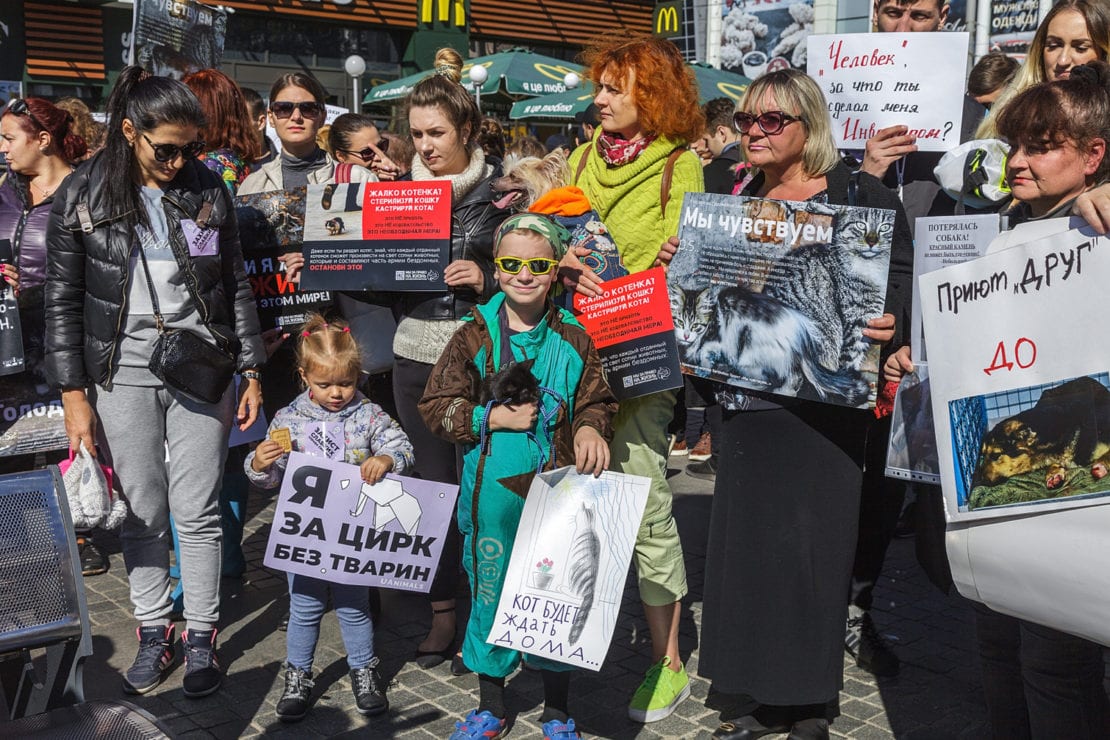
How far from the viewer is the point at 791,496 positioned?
357cm

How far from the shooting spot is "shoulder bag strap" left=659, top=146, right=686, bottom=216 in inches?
153

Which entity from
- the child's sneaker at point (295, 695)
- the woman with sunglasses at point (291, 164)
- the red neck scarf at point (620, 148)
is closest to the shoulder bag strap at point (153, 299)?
the woman with sunglasses at point (291, 164)

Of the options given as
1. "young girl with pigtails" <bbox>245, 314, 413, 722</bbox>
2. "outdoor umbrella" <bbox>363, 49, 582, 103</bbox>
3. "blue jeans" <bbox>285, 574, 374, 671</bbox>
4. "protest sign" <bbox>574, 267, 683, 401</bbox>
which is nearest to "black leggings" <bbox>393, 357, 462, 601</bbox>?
"young girl with pigtails" <bbox>245, 314, 413, 722</bbox>

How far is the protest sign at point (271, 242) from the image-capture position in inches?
185

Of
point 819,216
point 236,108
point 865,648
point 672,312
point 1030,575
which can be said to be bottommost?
point 865,648

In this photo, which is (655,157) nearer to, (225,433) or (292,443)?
(292,443)

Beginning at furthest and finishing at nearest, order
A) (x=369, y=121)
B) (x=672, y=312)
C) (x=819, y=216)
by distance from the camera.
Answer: (x=369, y=121) → (x=672, y=312) → (x=819, y=216)

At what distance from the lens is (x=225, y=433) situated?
424 cm

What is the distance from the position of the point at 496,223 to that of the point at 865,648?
7.36ft

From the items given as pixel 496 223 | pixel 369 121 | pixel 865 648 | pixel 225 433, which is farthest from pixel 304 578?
pixel 369 121

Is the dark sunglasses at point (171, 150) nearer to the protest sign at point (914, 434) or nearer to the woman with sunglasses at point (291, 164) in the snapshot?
the woman with sunglasses at point (291, 164)

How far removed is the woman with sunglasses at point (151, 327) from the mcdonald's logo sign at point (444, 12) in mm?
18291

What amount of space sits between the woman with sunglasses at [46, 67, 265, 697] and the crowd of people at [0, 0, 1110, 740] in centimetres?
1

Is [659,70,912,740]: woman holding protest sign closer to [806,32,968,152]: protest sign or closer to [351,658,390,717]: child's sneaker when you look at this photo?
[806,32,968,152]: protest sign
